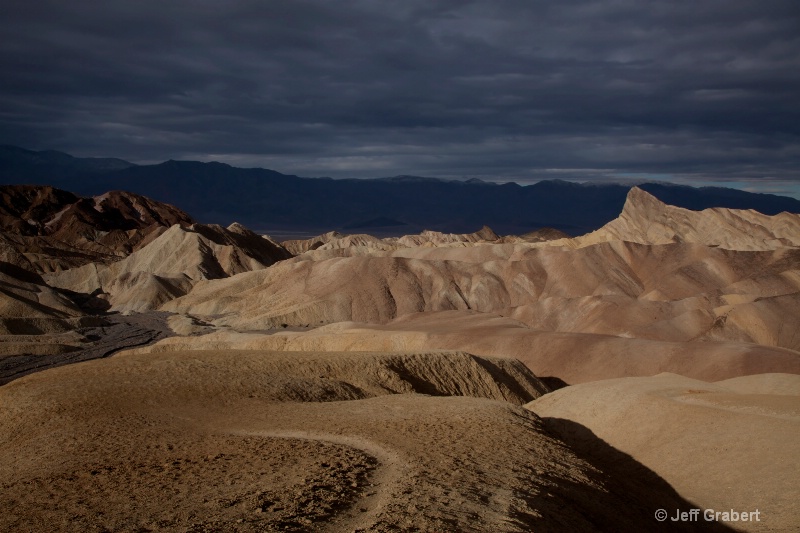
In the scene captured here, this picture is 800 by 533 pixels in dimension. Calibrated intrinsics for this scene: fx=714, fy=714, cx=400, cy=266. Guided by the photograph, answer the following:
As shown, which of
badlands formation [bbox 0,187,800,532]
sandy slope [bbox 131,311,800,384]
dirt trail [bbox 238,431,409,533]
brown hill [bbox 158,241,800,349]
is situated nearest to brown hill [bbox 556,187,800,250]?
brown hill [bbox 158,241,800,349]

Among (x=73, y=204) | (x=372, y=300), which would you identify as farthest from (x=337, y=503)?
(x=73, y=204)

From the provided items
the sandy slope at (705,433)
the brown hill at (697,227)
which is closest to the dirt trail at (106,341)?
the sandy slope at (705,433)

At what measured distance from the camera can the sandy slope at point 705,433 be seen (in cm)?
1928

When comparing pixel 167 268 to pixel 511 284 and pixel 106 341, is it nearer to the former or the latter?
pixel 106 341

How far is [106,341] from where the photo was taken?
70438 mm

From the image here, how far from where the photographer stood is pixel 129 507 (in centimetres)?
1296

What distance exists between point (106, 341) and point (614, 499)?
62.7m

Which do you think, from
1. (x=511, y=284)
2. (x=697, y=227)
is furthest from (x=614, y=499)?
(x=697, y=227)

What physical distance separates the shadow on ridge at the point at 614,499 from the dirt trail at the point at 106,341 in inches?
1666

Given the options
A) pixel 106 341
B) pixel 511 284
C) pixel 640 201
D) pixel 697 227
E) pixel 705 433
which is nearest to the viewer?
pixel 705 433

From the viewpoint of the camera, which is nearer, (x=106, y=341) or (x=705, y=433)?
(x=705, y=433)

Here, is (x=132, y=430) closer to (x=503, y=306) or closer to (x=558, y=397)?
(x=558, y=397)

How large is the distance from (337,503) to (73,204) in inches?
7186

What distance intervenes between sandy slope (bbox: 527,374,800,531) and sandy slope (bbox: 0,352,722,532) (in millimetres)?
1034
